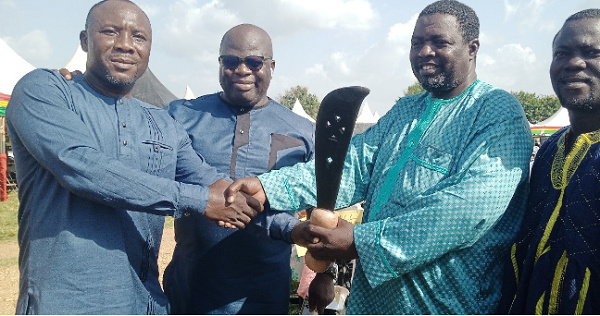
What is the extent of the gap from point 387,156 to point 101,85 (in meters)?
1.42

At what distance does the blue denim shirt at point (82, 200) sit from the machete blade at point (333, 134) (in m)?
0.58

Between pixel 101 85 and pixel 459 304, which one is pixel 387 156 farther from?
pixel 101 85

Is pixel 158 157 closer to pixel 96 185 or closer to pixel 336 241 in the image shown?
pixel 96 185

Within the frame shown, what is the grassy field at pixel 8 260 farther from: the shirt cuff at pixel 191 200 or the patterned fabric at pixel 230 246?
the shirt cuff at pixel 191 200

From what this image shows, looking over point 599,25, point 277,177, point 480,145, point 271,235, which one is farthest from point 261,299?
point 599,25

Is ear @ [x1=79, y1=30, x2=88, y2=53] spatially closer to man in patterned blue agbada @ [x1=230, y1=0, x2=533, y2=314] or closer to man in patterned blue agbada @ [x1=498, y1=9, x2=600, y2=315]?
man in patterned blue agbada @ [x1=230, y1=0, x2=533, y2=314]

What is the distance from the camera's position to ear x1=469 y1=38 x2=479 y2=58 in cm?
228

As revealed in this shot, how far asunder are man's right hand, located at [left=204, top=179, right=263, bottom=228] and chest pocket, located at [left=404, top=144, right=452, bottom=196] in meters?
0.82

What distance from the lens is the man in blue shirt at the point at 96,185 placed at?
1962 mm

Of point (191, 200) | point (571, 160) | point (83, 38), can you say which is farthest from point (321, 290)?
point (83, 38)

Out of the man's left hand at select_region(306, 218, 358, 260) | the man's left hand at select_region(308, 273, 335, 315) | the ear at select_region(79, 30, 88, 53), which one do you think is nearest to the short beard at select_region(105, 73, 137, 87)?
the ear at select_region(79, 30, 88, 53)

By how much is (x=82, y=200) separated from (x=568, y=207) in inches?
77.6

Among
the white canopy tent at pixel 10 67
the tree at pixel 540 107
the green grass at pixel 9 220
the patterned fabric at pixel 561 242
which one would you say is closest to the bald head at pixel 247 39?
the patterned fabric at pixel 561 242

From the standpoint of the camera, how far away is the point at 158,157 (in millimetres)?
2383
